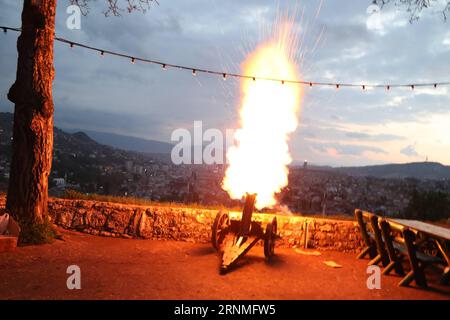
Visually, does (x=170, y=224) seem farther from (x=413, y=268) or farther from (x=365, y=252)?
(x=413, y=268)

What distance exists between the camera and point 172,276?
16.9 ft

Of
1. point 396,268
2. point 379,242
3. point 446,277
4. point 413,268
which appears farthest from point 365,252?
point 446,277

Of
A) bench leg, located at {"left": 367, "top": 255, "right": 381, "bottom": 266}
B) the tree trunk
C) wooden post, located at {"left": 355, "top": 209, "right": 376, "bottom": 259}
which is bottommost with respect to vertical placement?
bench leg, located at {"left": 367, "top": 255, "right": 381, "bottom": 266}

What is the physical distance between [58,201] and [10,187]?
3.66 feet

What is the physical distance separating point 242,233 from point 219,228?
555 mm

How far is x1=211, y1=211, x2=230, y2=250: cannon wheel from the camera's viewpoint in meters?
6.57

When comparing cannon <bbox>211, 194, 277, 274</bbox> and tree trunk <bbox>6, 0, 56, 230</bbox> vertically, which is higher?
tree trunk <bbox>6, 0, 56, 230</bbox>

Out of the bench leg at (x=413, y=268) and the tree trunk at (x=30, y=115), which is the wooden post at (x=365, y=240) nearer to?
the bench leg at (x=413, y=268)

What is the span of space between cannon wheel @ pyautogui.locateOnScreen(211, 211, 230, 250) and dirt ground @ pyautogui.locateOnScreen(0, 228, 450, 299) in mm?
233

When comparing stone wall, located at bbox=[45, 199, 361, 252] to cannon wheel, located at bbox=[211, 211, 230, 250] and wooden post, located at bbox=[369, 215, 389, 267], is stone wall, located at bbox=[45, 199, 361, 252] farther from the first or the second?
wooden post, located at bbox=[369, 215, 389, 267]

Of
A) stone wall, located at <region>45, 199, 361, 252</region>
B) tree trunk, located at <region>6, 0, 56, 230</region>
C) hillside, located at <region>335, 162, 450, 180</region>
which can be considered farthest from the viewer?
hillside, located at <region>335, 162, 450, 180</region>

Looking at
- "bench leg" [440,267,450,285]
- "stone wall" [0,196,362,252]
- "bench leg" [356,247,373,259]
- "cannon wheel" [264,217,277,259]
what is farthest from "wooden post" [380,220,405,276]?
"cannon wheel" [264,217,277,259]
